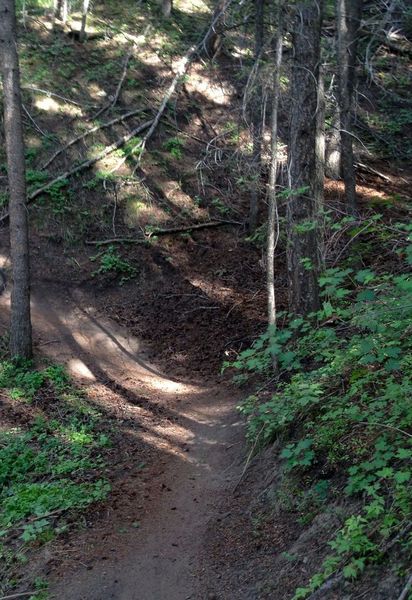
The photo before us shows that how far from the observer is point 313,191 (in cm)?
918

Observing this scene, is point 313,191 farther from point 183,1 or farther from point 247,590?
point 183,1

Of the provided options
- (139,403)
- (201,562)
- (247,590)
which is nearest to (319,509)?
(247,590)

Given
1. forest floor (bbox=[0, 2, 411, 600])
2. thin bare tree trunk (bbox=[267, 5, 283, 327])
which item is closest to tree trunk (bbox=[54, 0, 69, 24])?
forest floor (bbox=[0, 2, 411, 600])

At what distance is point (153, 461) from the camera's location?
914 cm

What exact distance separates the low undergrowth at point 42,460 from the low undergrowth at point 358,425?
107 inches

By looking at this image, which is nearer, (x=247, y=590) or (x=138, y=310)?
(x=247, y=590)

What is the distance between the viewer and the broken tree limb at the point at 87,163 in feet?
52.6

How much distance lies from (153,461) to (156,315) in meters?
5.96

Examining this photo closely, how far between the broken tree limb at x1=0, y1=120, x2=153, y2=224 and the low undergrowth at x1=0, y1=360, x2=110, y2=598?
6078 mm

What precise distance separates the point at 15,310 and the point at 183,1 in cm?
1937

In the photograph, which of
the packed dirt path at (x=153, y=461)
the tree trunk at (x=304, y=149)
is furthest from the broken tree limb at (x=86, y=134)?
the tree trunk at (x=304, y=149)

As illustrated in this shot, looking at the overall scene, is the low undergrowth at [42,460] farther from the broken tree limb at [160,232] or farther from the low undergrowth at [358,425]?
the broken tree limb at [160,232]

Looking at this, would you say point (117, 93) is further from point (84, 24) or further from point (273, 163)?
point (273, 163)

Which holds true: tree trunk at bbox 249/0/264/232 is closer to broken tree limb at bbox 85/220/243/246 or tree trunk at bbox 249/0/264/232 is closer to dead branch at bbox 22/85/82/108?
broken tree limb at bbox 85/220/243/246
